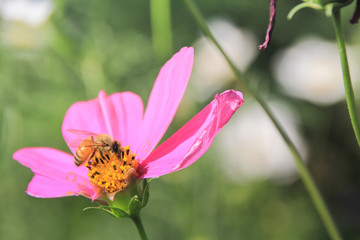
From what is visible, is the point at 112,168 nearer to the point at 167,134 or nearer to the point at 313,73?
the point at 167,134

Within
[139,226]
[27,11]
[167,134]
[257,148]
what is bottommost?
[257,148]

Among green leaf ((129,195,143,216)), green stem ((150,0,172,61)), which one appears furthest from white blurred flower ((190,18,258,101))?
green leaf ((129,195,143,216))

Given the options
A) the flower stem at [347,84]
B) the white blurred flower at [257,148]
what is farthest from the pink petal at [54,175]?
the white blurred flower at [257,148]

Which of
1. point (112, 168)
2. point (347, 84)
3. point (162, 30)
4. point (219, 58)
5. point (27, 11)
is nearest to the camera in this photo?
point (347, 84)

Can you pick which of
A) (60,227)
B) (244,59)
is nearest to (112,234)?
(60,227)

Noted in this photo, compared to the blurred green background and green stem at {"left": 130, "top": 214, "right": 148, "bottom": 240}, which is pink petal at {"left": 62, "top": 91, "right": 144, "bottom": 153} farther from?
the blurred green background

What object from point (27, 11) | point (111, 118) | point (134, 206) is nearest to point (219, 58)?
point (27, 11)

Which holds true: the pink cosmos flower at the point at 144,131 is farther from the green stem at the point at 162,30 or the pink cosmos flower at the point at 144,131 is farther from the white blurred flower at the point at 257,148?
the white blurred flower at the point at 257,148
